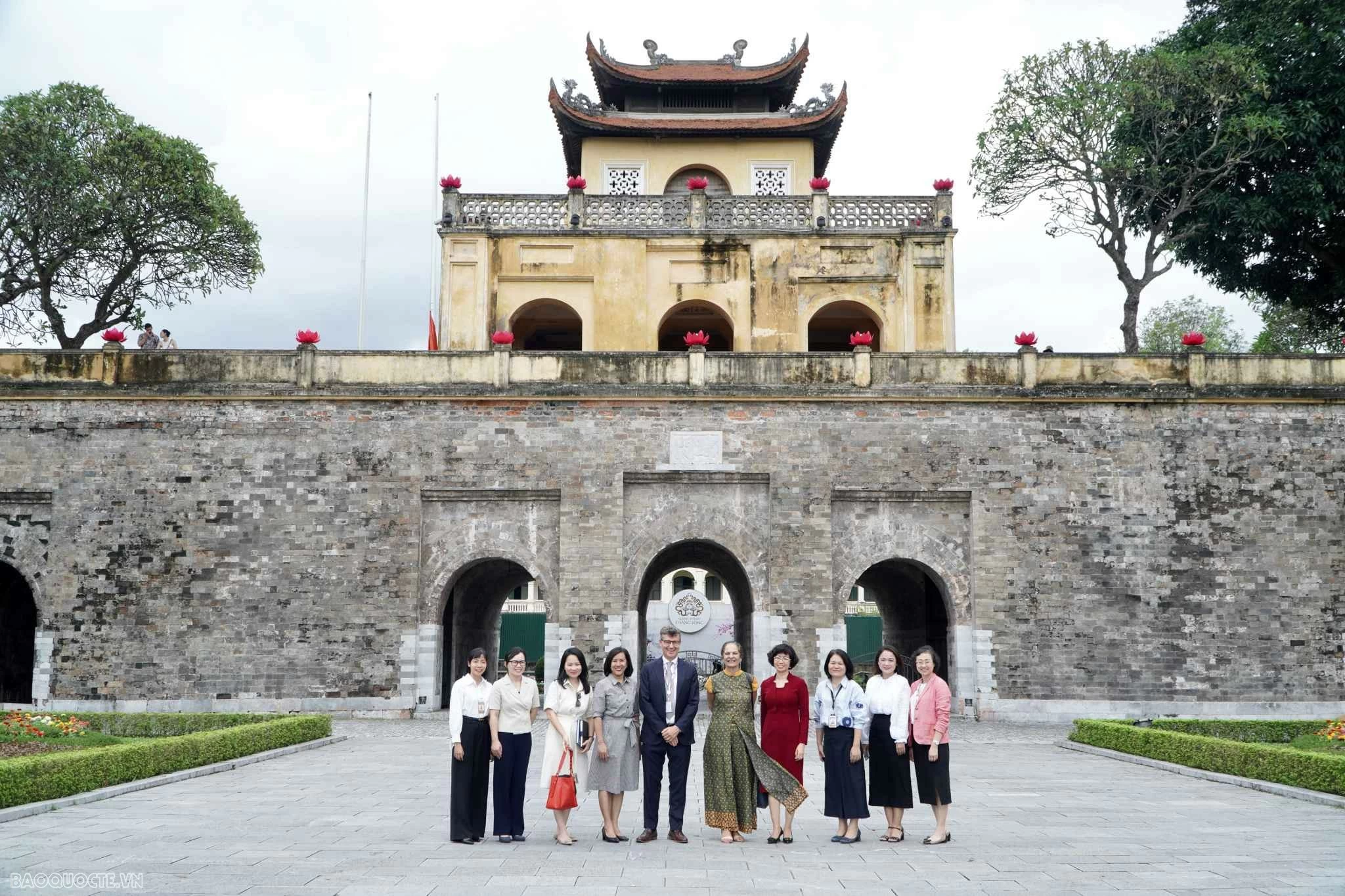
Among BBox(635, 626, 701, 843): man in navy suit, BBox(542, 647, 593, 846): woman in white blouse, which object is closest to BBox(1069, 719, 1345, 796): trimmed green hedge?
BBox(635, 626, 701, 843): man in navy suit

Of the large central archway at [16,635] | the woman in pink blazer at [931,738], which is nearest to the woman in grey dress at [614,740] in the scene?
the woman in pink blazer at [931,738]

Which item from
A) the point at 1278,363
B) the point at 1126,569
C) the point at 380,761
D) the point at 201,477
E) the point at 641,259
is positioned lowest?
the point at 380,761

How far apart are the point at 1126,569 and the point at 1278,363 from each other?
4.84 metres

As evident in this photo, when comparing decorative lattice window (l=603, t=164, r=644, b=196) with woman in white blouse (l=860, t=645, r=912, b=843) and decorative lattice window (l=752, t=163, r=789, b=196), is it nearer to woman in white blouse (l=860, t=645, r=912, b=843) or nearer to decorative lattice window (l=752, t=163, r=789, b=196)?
decorative lattice window (l=752, t=163, r=789, b=196)

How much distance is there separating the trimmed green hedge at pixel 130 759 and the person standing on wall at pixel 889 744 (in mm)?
4250

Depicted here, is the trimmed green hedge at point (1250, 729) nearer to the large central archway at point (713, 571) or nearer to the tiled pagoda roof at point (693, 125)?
the large central archway at point (713, 571)

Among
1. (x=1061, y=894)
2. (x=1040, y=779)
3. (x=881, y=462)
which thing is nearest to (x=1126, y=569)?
(x=881, y=462)

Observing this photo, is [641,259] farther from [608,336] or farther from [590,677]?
[590,677]

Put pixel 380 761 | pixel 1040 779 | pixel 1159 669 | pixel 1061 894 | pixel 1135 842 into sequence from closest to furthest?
pixel 1061 894
pixel 1135 842
pixel 1040 779
pixel 380 761
pixel 1159 669

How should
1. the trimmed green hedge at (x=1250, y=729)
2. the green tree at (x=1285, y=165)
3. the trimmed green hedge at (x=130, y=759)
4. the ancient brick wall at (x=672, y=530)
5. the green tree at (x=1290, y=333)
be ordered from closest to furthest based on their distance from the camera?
the trimmed green hedge at (x=130, y=759), the trimmed green hedge at (x=1250, y=729), the ancient brick wall at (x=672, y=530), the green tree at (x=1285, y=165), the green tree at (x=1290, y=333)

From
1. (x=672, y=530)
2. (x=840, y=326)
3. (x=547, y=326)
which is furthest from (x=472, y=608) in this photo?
(x=840, y=326)

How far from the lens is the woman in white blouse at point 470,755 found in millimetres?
8531

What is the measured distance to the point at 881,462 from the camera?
66.8ft

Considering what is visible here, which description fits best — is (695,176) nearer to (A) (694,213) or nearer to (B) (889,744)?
(A) (694,213)
